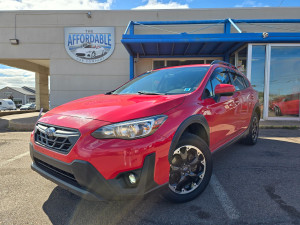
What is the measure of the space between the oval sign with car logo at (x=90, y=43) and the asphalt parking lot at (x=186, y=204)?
679 cm

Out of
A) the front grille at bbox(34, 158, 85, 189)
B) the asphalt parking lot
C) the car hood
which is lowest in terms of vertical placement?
the asphalt parking lot

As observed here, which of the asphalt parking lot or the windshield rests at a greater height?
the windshield

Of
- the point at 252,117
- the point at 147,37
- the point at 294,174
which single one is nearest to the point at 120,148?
the point at 294,174

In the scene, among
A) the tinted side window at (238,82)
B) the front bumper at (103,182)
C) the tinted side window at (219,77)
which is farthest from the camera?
the tinted side window at (238,82)

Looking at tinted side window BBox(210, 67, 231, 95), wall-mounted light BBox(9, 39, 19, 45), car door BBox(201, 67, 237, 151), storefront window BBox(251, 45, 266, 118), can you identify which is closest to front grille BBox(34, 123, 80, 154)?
car door BBox(201, 67, 237, 151)

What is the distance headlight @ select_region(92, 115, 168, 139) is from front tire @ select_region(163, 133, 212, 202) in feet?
1.32

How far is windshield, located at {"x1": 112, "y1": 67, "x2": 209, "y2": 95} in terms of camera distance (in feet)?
8.45

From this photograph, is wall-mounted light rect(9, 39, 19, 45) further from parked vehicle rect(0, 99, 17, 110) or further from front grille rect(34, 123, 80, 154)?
parked vehicle rect(0, 99, 17, 110)

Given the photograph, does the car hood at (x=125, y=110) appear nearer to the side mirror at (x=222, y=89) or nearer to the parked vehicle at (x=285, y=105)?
the side mirror at (x=222, y=89)

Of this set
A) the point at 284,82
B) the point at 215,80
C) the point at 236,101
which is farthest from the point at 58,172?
the point at 284,82

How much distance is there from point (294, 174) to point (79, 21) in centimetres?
978

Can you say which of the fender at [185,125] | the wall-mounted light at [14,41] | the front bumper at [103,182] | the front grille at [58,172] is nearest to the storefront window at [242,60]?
the fender at [185,125]

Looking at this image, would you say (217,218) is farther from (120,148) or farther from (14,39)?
(14,39)

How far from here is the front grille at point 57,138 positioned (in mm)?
1729
